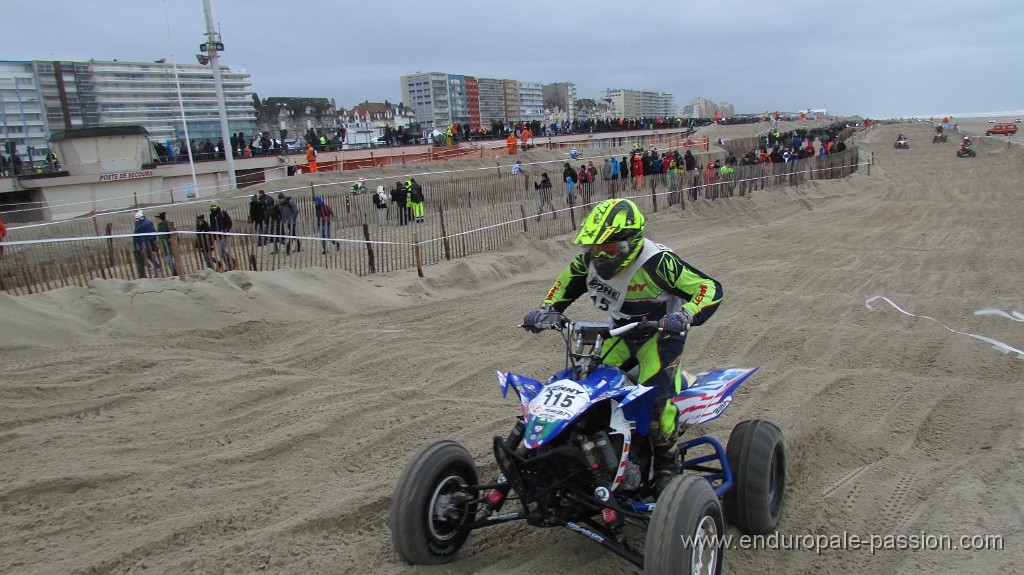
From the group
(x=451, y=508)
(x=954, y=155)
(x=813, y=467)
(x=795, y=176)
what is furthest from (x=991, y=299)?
(x=954, y=155)

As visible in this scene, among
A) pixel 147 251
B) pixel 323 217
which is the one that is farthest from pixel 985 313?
pixel 323 217

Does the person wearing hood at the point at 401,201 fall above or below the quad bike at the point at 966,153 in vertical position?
above

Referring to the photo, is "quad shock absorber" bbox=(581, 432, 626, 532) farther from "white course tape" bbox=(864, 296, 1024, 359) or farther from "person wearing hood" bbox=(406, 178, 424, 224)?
"person wearing hood" bbox=(406, 178, 424, 224)

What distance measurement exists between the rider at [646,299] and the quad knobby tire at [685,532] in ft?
1.64

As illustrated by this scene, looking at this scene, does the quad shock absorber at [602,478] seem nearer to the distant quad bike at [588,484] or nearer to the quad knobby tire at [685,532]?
the distant quad bike at [588,484]

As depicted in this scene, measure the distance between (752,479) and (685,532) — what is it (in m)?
1.07

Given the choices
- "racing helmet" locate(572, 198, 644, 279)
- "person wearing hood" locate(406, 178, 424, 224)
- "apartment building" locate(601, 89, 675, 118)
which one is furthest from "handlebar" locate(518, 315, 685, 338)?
"apartment building" locate(601, 89, 675, 118)

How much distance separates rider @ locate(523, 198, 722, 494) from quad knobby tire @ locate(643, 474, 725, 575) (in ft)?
1.64

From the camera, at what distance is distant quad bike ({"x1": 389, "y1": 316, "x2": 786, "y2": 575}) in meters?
3.21

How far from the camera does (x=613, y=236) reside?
3.72 metres

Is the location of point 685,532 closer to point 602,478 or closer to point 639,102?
point 602,478

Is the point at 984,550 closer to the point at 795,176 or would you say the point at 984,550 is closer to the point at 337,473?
the point at 337,473

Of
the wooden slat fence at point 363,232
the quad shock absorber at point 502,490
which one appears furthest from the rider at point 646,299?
the wooden slat fence at point 363,232

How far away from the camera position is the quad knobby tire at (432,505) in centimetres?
342
